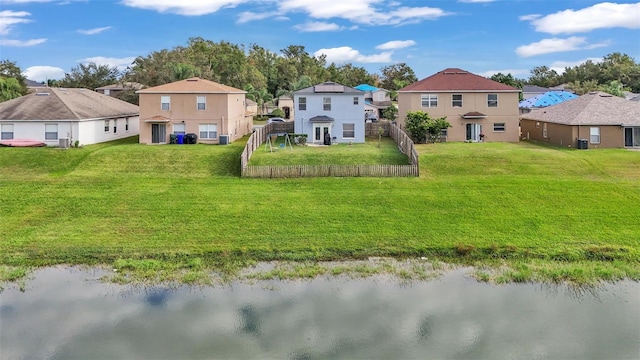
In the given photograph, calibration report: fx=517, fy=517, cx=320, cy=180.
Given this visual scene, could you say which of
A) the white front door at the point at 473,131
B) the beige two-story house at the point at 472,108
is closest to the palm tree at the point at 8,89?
the beige two-story house at the point at 472,108

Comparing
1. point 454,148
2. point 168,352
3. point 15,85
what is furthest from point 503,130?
point 15,85

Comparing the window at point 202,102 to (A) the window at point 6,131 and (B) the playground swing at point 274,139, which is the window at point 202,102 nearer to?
(B) the playground swing at point 274,139

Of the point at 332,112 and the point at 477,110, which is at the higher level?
the point at 477,110

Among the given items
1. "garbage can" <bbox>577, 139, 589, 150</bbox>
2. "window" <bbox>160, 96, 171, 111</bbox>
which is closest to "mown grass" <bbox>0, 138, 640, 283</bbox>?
"garbage can" <bbox>577, 139, 589, 150</bbox>

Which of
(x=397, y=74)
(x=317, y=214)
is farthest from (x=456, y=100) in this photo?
(x=397, y=74)

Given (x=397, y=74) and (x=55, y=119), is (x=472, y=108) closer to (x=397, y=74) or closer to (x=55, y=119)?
(x=55, y=119)

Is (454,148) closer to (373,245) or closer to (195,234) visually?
(373,245)
